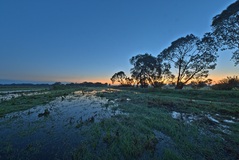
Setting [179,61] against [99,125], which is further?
[179,61]

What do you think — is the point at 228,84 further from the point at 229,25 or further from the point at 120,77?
the point at 120,77

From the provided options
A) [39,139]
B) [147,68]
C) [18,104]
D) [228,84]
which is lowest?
[39,139]

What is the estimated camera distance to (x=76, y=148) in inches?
171

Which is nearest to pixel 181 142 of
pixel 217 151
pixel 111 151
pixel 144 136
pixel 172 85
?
pixel 217 151

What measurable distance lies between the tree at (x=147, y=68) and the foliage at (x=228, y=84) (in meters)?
21.0

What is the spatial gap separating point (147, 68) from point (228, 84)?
26892 mm

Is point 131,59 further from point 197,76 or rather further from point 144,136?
point 144,136

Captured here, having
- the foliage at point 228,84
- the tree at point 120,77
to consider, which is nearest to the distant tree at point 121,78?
the tree at point 120,77

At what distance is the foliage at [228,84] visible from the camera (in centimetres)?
2480

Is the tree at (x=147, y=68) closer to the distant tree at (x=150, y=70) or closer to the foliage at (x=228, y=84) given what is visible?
the distant tree at (x=150, y=70)

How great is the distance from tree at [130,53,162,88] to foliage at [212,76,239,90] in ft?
69.0

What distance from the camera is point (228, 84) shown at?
84.6 feet

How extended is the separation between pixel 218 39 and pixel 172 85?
27373 millimetres

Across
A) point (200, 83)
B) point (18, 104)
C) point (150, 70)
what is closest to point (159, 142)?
point (18, 104)
